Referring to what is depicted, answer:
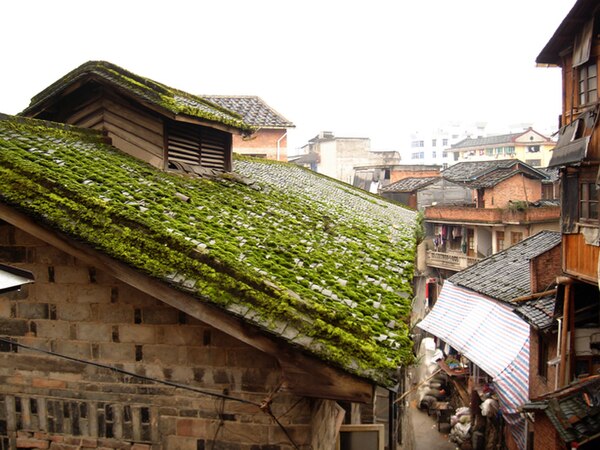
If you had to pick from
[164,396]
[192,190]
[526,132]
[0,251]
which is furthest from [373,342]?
[526,132]

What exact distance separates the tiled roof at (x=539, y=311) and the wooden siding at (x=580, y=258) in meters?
1.60

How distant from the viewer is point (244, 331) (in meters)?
4.48

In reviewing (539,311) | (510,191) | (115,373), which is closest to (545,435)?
(539,311)

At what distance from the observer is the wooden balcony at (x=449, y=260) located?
1526 inches

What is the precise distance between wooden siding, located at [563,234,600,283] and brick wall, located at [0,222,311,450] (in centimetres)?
1246

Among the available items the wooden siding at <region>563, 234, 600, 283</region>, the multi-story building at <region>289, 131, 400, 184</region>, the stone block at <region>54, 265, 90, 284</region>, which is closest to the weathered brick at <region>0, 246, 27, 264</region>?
the stone block at <region>54, 265, 90, 284</region>

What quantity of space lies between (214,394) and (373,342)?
5.59ft

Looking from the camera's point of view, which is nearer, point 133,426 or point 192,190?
point 133,426

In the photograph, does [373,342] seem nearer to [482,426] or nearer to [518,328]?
[518,328]

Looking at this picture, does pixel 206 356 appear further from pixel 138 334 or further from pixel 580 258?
pixel 580 258

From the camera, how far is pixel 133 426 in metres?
5.41

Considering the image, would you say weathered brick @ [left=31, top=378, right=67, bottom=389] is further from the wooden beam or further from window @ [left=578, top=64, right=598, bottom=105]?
window @ [left=578, top=64, right=598, bottom=105]

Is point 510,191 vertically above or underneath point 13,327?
above

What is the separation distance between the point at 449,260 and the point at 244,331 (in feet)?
123
